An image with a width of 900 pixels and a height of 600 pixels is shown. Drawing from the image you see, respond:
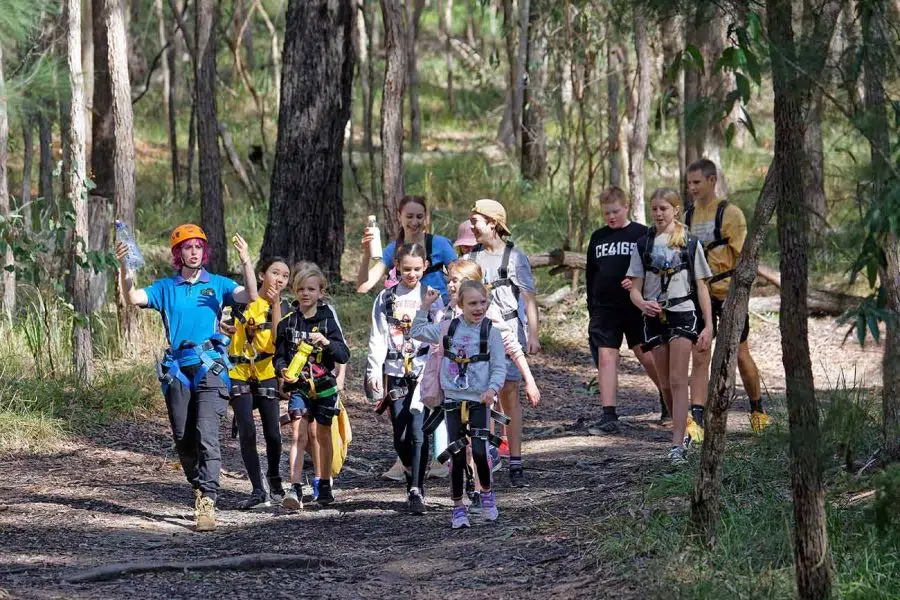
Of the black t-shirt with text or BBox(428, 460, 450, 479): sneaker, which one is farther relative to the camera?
the black t-shirt with text

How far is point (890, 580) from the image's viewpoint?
5117 mm

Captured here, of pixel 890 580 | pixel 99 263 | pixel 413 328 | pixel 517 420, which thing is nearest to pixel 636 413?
pixel 517 420

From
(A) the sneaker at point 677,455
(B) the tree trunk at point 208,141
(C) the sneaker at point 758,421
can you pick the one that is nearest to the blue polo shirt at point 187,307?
(A) the sneaker at point 677,455

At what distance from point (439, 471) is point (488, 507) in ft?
5.83

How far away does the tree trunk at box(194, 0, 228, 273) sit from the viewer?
1451 cm

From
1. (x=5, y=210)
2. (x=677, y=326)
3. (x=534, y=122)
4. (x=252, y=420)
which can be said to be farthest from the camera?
(x=534, y=122)

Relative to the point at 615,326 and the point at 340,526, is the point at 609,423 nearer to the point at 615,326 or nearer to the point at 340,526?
the point at 615,326

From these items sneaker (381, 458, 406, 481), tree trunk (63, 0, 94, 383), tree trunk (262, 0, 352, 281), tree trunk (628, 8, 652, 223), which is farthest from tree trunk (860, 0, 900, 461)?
tree trunk (262, 0, 352, 281)

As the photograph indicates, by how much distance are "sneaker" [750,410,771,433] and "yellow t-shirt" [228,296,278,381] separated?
3.35 meters

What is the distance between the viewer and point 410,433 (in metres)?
7.79

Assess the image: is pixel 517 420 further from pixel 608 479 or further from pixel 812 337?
pixel 812 337

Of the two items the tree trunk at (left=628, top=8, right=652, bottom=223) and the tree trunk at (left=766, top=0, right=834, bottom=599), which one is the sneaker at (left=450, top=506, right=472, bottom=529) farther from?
the tree trunk at (left=628, top=8, right=652, bottom=223)

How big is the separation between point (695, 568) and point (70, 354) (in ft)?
23.9

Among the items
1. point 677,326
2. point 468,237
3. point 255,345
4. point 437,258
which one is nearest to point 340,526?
point 255,345
